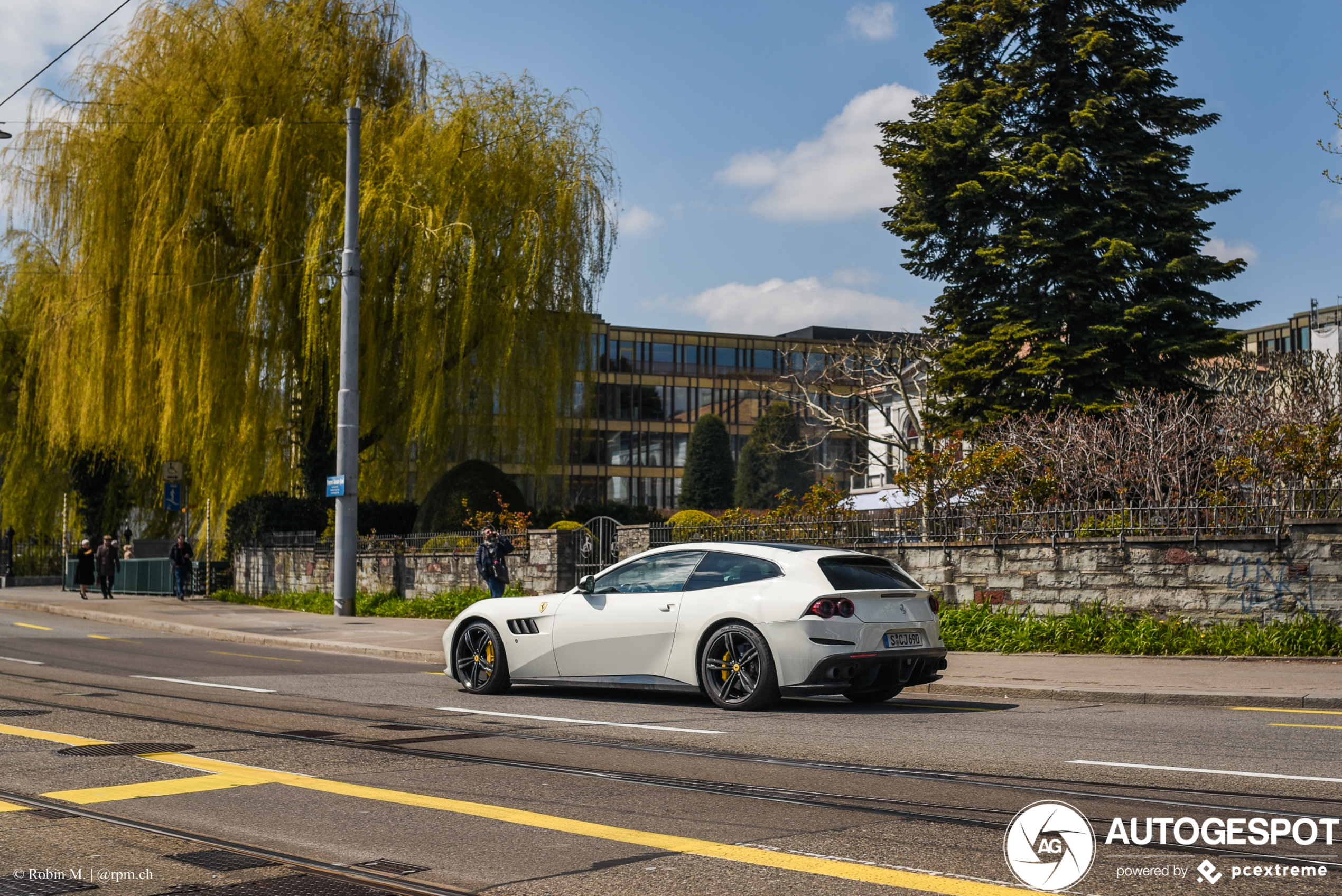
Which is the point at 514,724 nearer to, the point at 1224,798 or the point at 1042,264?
the point at 1224,798

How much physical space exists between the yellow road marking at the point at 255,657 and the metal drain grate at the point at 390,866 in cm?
1206

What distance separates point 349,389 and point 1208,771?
61.9 ft

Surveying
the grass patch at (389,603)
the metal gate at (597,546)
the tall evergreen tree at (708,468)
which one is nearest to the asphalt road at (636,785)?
the metal gate at (597,546)

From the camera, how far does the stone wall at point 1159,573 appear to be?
48.1 feet

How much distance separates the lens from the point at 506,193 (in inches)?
1090

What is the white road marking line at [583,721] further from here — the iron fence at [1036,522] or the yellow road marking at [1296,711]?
the yellow road marking at [1296,711]

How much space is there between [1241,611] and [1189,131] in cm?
1383

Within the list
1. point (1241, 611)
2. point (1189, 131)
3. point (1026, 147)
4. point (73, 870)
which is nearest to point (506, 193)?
point (1026, 147)

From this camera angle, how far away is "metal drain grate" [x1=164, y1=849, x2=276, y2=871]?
5.12 meters

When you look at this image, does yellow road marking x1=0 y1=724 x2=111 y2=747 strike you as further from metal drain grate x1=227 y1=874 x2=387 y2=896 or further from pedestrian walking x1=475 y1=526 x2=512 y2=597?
pedestrian walking x1=475 y1=526 x2=512 y2=597

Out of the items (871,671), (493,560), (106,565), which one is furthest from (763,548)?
(106,565)

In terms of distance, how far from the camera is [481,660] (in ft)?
40.0

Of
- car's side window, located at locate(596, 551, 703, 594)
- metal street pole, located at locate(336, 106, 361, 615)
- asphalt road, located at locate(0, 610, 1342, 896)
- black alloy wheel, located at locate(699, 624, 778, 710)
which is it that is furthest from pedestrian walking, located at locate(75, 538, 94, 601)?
black alloy wheel, located at locate(699, 624, 778, 710)

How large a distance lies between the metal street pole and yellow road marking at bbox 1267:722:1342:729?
17.2 metres
